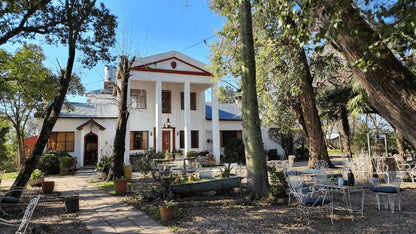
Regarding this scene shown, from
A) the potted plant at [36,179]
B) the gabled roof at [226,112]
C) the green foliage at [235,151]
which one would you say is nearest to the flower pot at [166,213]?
the potted plant at [36,179]

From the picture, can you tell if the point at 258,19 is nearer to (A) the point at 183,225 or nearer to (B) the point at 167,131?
(A) the point at 183,225

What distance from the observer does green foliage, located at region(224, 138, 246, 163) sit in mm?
18989

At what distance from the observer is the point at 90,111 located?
19.1 meters

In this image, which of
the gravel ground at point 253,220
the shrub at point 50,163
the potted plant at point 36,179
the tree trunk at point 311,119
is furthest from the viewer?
the shrub at point 50,163

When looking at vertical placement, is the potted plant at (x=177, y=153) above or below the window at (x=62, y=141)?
below

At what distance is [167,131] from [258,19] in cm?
1178

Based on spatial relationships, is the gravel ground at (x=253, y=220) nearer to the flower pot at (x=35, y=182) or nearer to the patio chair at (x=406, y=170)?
the patio chair at (x=406, y=170)

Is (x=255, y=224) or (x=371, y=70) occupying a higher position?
(x=371, y=70)

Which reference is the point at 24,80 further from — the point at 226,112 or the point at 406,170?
the point at 226,112

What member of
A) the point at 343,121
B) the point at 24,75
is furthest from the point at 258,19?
the point at 24,75

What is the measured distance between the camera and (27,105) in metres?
15.6

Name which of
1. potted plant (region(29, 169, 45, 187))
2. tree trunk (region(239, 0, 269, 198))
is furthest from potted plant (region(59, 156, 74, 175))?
tree trunk (region(239, 0, 269, 198))

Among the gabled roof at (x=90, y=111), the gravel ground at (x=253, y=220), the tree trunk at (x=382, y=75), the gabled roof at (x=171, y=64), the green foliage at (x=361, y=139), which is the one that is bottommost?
the gravel ground at (x=253, y=220)

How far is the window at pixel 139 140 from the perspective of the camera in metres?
18.4
